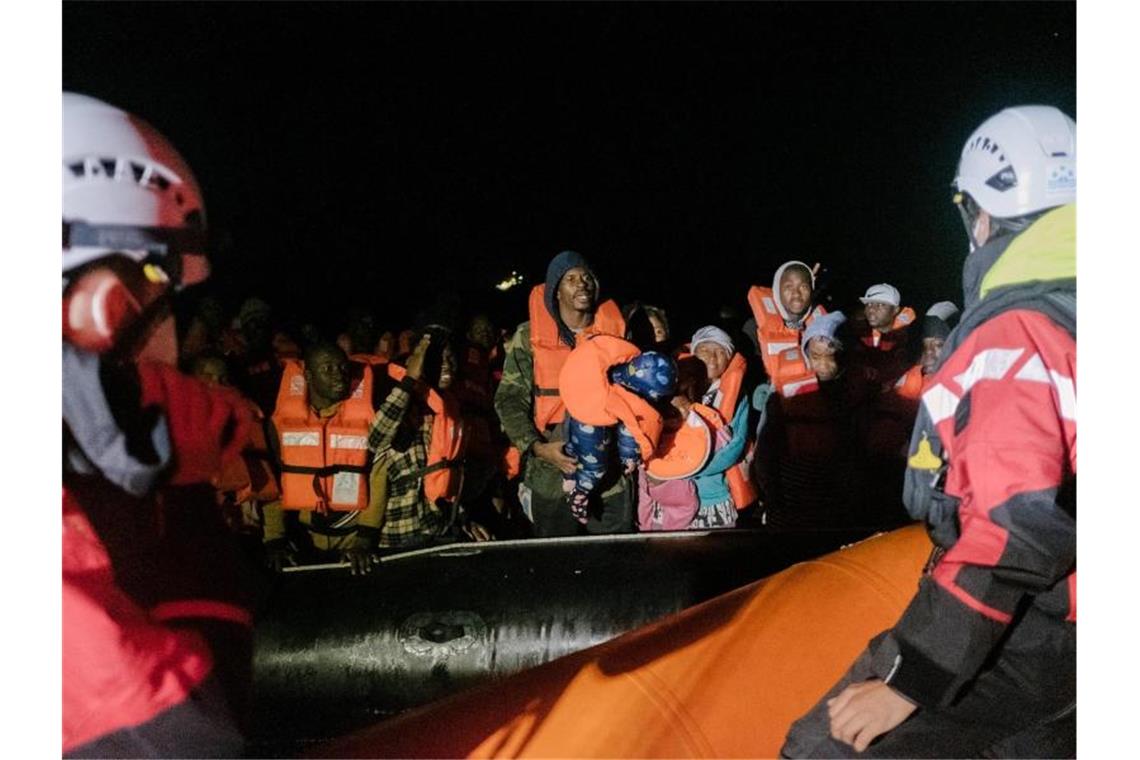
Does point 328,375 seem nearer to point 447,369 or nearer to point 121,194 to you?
point 447,369

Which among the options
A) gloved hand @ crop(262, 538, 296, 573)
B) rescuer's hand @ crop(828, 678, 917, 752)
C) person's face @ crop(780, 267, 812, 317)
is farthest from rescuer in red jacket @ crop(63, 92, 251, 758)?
person's face @ crop(780, 267, 812, 317)

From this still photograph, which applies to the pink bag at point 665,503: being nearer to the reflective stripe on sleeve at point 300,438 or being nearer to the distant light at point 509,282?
the reflective stripe on sleeve at point 300,438

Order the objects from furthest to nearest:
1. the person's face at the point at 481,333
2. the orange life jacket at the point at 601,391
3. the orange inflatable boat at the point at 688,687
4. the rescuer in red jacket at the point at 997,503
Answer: the person's face at the point at 481,333, the orange life jacket at the point at 601,391, the orange inflatable boat at the point at 688,687, the rescuer in red jacket at the point at 997,503

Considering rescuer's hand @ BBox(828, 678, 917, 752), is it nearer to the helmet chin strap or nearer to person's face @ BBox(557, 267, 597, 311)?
the helmet chin strap

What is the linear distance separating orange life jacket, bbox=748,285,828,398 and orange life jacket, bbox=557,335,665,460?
108 cm

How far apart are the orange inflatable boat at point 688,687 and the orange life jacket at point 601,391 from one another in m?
0.91

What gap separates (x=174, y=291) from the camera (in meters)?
1.35

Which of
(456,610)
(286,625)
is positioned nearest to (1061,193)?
Answer: (456,610)

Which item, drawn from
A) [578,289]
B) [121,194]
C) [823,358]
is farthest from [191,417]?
[823,358]

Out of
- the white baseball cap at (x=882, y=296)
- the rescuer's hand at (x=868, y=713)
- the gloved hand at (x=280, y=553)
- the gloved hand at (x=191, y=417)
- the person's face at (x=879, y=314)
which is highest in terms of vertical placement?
the white baseball cap at (x=882, y=296)

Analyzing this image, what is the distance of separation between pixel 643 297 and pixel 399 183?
2.89m

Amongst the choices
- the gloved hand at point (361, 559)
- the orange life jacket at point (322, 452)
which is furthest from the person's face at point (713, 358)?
the gloved hand at point (361, 559)

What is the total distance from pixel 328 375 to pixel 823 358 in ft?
6.82

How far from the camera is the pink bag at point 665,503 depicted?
3.19 m
